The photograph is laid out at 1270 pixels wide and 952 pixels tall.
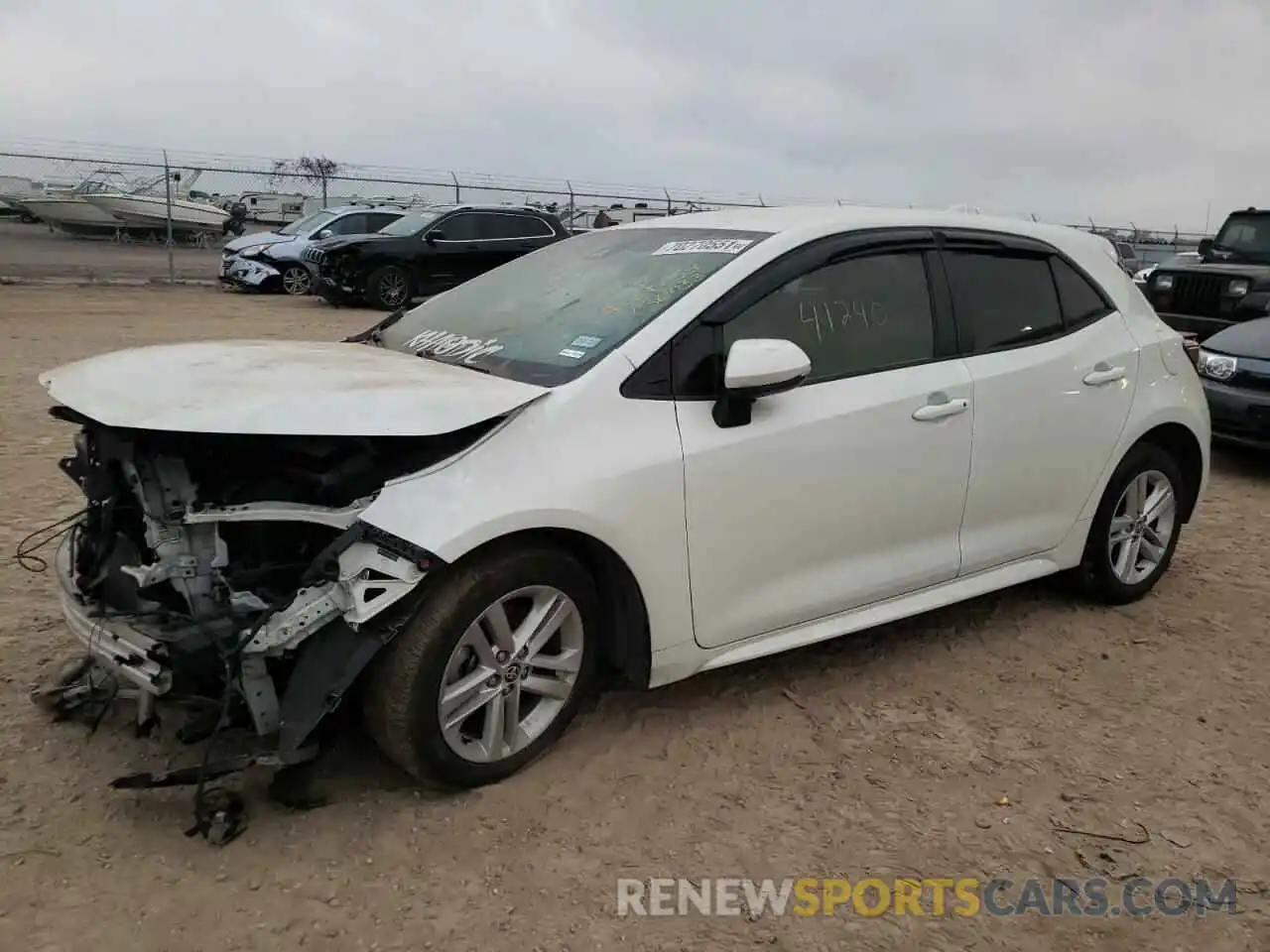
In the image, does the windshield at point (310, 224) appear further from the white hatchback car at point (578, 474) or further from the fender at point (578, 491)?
the fender at point (578, 491)

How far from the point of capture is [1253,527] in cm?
607

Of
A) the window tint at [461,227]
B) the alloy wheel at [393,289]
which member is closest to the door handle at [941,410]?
the alloy wheel at [393,289]

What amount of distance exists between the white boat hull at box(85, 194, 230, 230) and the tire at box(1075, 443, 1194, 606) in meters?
26.7

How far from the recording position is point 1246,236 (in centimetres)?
1359

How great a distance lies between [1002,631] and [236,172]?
2503cm

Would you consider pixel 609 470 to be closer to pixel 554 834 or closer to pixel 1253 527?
pixel 554 834

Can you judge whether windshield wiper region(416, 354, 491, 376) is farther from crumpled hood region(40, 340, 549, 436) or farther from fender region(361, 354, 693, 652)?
fender region(361, 354, 693, 652)

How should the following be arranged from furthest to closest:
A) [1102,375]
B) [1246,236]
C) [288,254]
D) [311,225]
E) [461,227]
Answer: [311,225] < [288,254] < [461,227] < [1246,236] < [1102,375]

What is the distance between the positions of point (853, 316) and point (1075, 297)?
4.36 ft

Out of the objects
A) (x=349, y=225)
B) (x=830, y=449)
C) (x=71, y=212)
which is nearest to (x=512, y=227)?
(x=349, y=225)

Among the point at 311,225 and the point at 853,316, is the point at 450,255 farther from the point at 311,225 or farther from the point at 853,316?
the point at 853,316

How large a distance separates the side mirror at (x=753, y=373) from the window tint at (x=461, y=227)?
14.0m

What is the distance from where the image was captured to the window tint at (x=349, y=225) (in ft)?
61.2

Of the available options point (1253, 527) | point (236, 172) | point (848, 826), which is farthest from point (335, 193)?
point (848, 826)
